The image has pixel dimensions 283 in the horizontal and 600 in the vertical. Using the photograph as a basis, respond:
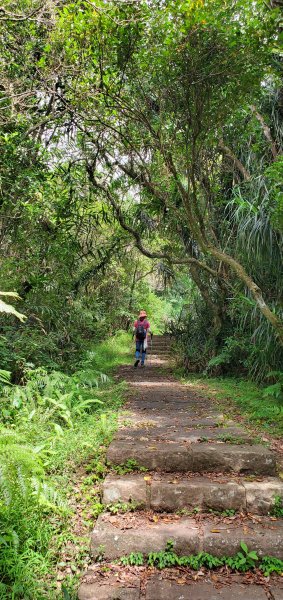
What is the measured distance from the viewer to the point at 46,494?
2852 mm

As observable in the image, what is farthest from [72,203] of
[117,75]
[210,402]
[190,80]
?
[210,402]

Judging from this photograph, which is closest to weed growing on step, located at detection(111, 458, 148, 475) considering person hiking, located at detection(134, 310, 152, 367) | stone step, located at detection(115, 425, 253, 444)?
stone step, located at detection(115, 425, 253, 444)

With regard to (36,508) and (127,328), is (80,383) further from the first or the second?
(127,328)

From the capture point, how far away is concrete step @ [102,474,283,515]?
3.07 m

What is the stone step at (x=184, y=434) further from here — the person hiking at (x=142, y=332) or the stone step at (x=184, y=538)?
the person hiking at (x=142, y=332)

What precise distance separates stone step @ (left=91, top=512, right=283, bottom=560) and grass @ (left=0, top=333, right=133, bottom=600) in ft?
0.47

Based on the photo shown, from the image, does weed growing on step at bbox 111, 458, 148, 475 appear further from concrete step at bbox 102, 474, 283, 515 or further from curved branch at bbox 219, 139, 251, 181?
curved branch at bbox 219, 139, 251, 181

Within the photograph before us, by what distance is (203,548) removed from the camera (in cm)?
269

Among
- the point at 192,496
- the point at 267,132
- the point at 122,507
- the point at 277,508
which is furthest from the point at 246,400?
the point at 267,132

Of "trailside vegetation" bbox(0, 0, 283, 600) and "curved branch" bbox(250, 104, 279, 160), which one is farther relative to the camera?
"curved branch" bbox(250, 104, 279, 160)

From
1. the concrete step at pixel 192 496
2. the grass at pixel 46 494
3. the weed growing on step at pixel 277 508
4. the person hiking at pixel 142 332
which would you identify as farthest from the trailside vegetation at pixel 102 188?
the weed growing on step at pixel 277 508

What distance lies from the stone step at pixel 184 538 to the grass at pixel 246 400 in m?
1.86

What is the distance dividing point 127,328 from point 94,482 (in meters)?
14.1

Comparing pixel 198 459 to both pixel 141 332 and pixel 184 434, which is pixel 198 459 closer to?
pixel 184 434
